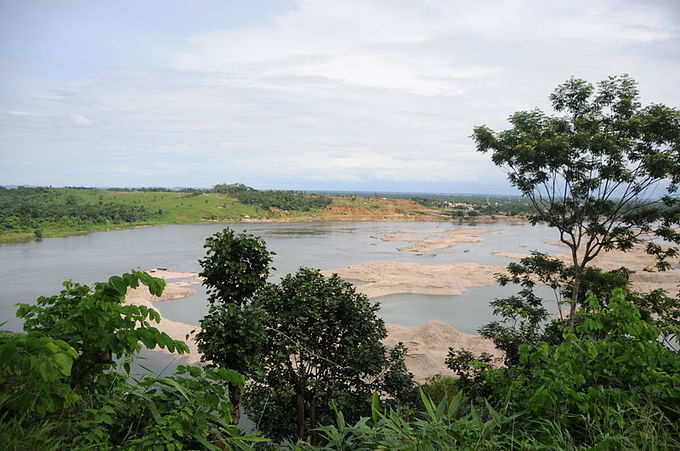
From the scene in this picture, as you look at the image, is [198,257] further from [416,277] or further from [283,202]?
[283,202]

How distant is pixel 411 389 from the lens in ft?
20.2

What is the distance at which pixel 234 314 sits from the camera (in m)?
4.88

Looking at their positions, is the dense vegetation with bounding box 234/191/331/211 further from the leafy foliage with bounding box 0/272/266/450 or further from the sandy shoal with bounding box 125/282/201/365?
the leafy foliage with bounding box 0/272/266/450

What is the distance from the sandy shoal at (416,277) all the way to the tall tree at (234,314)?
13.7 m

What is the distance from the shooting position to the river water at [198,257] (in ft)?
57.7

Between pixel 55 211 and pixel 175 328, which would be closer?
pixel 175 328

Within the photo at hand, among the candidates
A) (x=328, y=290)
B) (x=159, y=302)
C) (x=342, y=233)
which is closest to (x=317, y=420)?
(x=328, y=290)

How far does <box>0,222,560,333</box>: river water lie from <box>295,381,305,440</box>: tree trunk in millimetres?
10544

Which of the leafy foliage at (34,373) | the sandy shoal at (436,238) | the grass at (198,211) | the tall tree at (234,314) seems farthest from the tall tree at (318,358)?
the grass at (198,211)

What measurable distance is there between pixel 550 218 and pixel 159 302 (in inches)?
628

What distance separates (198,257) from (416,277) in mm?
14662

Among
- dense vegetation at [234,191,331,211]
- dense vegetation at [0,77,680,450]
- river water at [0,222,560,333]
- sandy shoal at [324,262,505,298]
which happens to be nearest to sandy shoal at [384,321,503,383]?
river water at [0,222,560,333]

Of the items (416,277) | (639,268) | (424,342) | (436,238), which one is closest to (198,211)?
(436,238)

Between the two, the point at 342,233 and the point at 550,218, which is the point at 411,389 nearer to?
the point at 550,218
